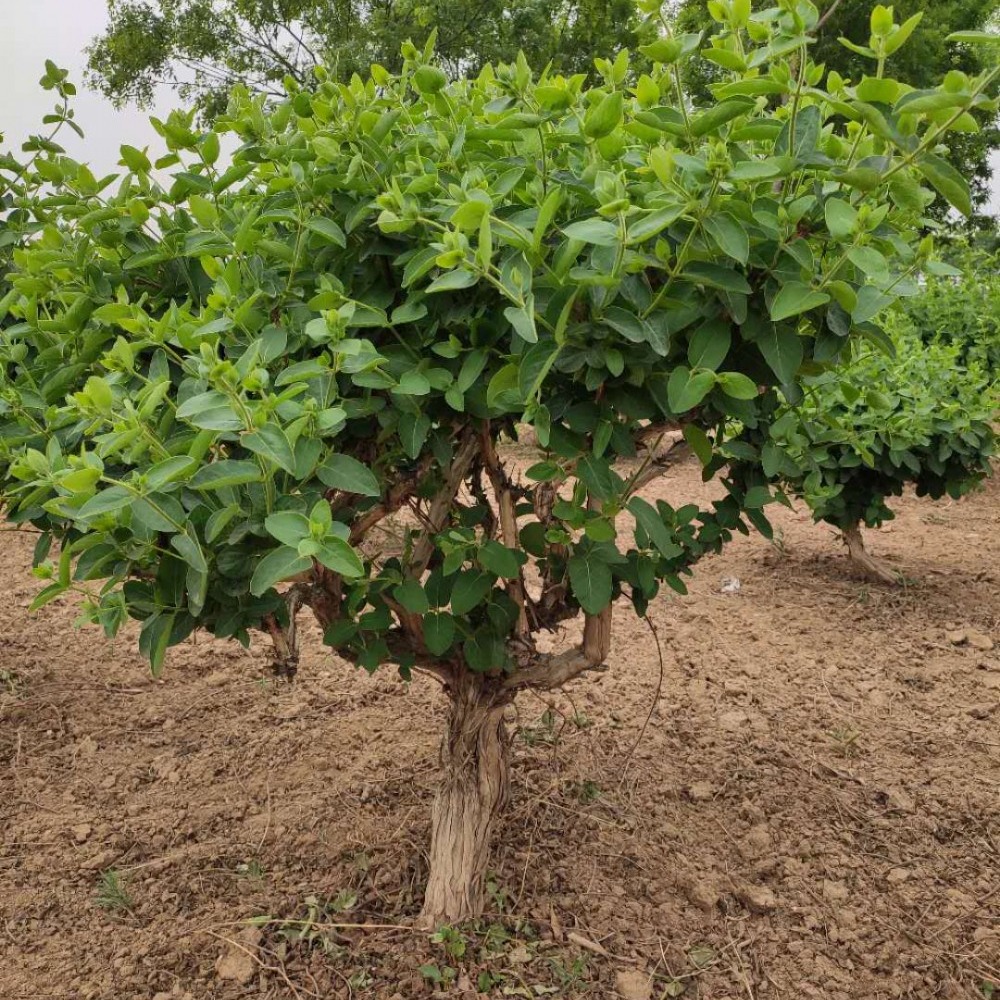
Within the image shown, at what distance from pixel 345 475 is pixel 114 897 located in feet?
5.71

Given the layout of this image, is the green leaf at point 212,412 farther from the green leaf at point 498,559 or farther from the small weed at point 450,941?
the small weed at point 450,941

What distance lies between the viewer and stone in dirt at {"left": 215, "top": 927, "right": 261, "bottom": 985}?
2.21 m

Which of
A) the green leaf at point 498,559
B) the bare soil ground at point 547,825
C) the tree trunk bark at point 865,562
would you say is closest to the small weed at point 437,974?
the bare soil ground at point 547,825

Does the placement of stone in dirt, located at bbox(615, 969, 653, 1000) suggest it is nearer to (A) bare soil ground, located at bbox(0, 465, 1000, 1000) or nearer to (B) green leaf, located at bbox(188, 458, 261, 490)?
(A) bare soil ground, located at bbox(0, 465, 1000, 1000)

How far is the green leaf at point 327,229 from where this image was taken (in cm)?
151

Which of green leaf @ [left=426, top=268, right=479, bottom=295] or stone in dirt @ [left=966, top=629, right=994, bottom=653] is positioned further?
stone in dirt @ [left=966, top=629, right=994, bottom=653]

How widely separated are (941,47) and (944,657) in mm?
13975

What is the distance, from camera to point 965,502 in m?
7.03

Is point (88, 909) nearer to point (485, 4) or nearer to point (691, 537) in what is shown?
point (691, 537)

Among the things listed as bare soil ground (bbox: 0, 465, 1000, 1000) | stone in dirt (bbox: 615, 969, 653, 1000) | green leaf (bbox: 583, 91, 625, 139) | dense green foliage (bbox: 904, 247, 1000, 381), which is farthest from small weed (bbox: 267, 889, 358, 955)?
dense green foliage (bbox: 904, 247, 1000, 381)

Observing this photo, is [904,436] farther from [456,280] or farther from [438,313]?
[456,280]

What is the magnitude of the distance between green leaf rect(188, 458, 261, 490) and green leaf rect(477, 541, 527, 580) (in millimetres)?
536

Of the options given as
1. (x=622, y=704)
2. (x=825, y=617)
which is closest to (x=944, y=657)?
(x=825, y=617)

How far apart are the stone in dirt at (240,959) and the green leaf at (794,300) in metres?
1.90
